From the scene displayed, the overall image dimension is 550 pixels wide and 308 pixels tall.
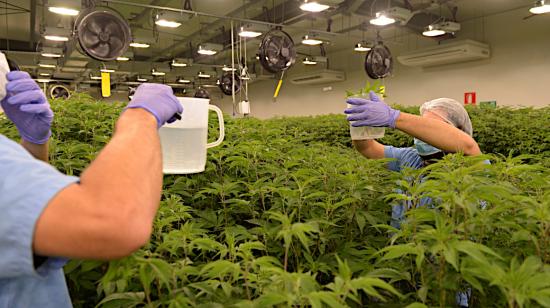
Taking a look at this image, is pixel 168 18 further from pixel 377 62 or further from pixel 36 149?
pixel 36 149

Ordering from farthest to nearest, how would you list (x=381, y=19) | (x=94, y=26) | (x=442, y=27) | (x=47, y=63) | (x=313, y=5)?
(x=47, y=63) < (x=442, y=27) < (x=381, y=19) < (x=94, y=26) < (x=313, y=5)

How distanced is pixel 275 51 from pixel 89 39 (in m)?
2.84

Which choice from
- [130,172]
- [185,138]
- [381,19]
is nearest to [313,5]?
[381,19]

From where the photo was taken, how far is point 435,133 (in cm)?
179

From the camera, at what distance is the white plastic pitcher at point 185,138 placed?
120 cm

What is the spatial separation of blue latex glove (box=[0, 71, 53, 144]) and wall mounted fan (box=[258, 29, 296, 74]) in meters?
6.12

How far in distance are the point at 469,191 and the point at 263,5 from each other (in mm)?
8971

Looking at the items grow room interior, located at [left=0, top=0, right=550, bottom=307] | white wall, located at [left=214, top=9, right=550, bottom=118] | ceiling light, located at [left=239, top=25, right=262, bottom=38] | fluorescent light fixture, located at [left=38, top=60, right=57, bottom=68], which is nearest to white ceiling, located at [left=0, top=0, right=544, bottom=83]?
fluorescent light fixture, located at [left=38, top=60, right=57, bottom=68]

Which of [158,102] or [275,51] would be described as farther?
[275,51]

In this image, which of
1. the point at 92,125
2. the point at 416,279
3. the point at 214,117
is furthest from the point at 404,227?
the point at 214,117

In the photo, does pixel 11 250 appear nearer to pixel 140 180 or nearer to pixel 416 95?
pixel 140 180

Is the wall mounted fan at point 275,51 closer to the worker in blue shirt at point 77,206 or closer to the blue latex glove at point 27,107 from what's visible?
the blue latex glove at point 27,107

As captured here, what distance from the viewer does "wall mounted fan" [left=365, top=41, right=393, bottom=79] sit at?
828cm

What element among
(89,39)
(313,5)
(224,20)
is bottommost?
(89,39)
